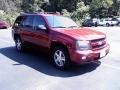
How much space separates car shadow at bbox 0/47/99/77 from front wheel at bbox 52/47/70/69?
0.18 m

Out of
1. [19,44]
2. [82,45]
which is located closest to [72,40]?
[82,45]

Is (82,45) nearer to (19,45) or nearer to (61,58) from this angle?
(61,58)

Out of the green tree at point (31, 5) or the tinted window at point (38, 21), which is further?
the green tree at point (31, 5)

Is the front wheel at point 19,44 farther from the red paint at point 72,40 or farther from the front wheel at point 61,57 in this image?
the front wheel at point 61,57

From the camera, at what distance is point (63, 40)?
7.05m

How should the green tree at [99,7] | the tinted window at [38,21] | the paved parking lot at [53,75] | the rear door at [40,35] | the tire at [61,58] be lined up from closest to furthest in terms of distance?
the paved parking lot at [53,75], the tire at [61,58], the rear door at [40,35], the tinted window at [38,21], the green tree at [99,7]

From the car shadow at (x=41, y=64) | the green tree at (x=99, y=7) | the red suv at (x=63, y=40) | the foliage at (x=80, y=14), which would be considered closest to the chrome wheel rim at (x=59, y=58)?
the red suv at (x=63, y=40)

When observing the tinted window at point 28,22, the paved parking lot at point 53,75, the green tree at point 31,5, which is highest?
the green tree at point 31,5

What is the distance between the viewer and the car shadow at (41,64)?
709 cm

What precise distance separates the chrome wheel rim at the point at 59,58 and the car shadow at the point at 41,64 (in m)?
0.22

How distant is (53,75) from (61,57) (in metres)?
0.71

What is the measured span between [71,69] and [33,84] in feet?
5.49

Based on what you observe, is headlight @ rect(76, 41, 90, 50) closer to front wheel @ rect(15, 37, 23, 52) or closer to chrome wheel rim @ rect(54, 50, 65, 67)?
chrome wheel rim @ rect(54, 50, 65, 67)

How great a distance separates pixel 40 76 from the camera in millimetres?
6738
